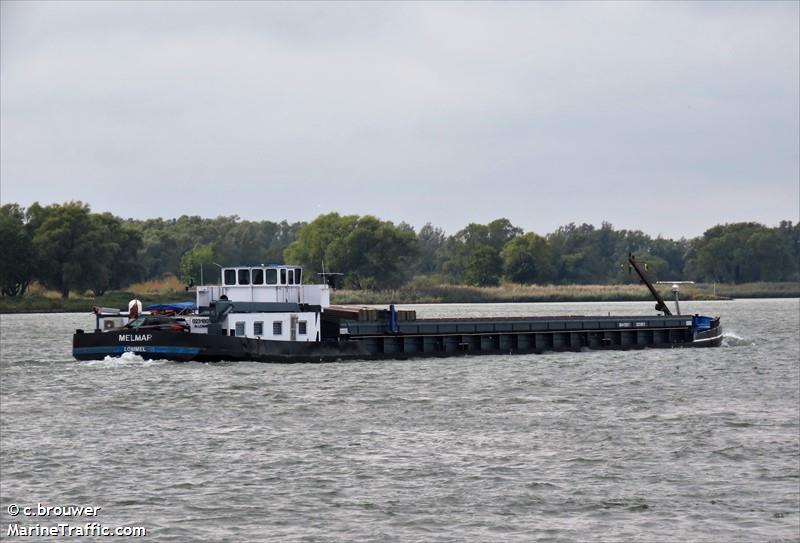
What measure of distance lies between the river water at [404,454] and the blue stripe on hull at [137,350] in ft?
6.76

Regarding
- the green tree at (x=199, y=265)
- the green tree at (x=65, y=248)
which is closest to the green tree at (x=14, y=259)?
the green tree at (x=65, y=248)

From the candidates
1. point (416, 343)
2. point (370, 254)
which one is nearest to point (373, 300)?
point (370, 254)

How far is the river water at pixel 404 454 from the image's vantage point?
2561cm

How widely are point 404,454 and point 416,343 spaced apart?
3515cm

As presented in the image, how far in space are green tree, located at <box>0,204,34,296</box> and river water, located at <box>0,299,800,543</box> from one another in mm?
110844

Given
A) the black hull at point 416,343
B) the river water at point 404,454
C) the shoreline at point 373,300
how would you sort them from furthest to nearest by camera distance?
1. the shoreline at point 373,300
2. the black hull at point 416,343
3. the river water at point 404,454

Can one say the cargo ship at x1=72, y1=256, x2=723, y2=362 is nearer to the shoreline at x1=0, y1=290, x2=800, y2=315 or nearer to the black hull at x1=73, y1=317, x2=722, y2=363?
the black hull at x1=73, y1=317, x2=722, y2=363

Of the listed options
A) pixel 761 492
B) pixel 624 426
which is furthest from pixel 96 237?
pixel 761 492

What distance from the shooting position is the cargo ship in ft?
198

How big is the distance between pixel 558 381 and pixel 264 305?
653 inches

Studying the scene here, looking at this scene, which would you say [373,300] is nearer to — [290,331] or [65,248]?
[65,248]

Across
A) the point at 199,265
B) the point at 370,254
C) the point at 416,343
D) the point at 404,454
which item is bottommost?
the point at 404,454

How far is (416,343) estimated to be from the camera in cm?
6838

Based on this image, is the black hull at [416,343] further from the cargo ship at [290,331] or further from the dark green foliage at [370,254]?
the dark green foliage at [370,254]
